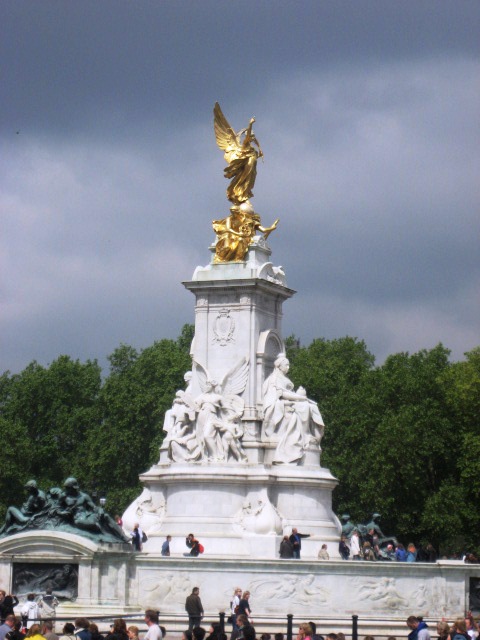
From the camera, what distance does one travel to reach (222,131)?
46062 mm

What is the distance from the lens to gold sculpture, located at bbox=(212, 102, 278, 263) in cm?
4438

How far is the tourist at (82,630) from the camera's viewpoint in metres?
21.0

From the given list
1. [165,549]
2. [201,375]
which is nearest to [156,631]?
[165,549]

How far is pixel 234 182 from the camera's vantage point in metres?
45.4

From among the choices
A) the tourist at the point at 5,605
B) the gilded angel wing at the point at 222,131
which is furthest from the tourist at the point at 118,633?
the gilded angel wing at the point at 222,131

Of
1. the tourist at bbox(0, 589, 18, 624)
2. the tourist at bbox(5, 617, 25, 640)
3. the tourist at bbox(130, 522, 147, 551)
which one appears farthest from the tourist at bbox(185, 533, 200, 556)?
the tourist at bbox(5, 617, 25, 640)

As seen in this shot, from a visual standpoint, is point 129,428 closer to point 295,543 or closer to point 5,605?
point 295,543

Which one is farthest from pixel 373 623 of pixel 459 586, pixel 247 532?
pixel 247 532

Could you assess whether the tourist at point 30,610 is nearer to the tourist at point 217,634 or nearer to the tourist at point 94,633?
the tourist at point 217,634

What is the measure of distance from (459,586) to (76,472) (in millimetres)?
34364

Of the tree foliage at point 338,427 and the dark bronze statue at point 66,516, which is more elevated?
the tree foliage at point 338,427

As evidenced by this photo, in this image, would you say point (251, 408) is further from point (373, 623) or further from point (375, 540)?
point (373, 623)

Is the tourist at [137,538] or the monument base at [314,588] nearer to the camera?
the monument base at [314,588]

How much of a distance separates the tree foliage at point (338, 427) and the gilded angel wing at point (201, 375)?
56.3 ft
